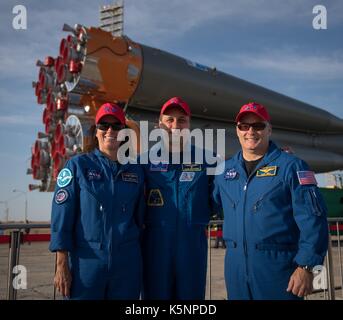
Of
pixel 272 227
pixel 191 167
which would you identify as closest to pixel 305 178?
pixel 272 227

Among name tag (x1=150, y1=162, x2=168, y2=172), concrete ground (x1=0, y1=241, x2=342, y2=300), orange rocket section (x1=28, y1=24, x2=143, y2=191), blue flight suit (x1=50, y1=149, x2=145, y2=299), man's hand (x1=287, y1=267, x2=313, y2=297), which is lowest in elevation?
concrete ground (x1=0, y1=241, x2=342, y2=300)

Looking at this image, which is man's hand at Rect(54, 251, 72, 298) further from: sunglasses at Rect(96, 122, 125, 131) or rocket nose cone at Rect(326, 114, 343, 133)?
rocket nose cone at Rect(326, 114, 343, 133)

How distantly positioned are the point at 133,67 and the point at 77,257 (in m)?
6.70

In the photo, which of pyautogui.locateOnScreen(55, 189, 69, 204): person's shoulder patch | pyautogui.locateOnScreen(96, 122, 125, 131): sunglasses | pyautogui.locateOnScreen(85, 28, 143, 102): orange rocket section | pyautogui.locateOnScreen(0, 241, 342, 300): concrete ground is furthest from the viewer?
pyautogui.locateOnScreen(85, 28, 143, 102): orange rocket section

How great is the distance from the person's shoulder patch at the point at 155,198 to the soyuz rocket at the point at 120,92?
4094mm

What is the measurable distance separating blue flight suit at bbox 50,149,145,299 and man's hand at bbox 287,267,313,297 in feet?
3.64

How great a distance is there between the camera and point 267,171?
2.69 metres

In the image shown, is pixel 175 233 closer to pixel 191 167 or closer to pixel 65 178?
pixel 191 167

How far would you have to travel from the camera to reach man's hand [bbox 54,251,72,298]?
2.57 meters

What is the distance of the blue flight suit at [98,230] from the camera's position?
8.53 ft

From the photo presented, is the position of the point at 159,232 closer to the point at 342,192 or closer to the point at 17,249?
the point at 17,249

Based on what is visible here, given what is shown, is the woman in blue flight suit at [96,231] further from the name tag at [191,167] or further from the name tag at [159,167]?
the name tag at [191,167]

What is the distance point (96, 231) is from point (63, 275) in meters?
0.38

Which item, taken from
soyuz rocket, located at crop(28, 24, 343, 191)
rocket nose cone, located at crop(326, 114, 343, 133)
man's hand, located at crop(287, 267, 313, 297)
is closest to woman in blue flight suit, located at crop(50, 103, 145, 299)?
man's hand, located at crop(287, 267, 313, 297)
